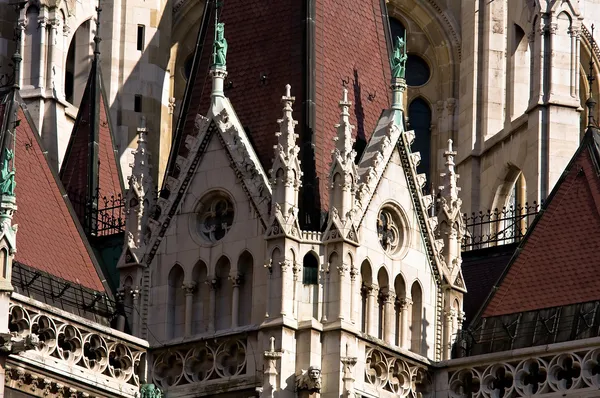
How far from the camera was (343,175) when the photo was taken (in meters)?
55.2

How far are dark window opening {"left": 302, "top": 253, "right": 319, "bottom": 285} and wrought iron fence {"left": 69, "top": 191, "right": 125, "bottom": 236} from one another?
18.7ft

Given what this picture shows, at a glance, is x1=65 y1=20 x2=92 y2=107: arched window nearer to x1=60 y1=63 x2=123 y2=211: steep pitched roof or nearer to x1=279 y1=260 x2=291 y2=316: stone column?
x1=60 y1=63 x2=123 y2=211: steep pitched roof

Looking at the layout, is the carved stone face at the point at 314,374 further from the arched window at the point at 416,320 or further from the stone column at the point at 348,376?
the arched window at the point at 416,320

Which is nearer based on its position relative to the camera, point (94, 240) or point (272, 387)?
point (272, 387)

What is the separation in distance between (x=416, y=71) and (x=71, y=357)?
16.7 meters

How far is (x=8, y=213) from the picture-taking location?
53.2m

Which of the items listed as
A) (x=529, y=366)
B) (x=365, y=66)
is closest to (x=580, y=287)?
(x=529, y=366)

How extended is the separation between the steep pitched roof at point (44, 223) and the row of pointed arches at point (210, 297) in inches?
51.3

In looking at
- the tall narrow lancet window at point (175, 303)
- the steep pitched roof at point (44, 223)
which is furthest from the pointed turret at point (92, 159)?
the tall narrow lancet window at point (175, 303)

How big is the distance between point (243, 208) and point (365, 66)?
4.15 m

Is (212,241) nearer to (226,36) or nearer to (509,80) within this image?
(226,36)

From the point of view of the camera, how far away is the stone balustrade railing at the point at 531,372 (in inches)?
2163

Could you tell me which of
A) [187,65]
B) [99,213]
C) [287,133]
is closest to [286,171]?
[287,133]

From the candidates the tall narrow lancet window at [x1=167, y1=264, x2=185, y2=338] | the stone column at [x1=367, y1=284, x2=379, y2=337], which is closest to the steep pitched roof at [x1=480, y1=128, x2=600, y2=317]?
the stone column at [x1=367, y1=284, x2=379, y2=337]
